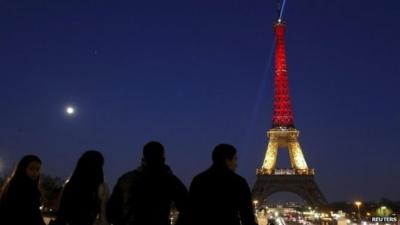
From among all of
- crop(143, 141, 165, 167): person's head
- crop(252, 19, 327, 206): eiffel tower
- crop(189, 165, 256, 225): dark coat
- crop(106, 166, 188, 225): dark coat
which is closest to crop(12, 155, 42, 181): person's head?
crop(106, 166, 188, 225): dark coat

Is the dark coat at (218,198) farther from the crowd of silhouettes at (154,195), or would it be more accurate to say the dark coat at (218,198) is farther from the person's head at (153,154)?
the person's head at (153,154)

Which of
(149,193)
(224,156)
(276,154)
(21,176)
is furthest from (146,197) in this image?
(276,154)

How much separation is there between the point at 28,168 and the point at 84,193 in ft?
2.97

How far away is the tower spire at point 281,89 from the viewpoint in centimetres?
7275

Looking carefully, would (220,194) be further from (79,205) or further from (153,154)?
(79,205)

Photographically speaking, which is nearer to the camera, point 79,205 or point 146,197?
point 146,197

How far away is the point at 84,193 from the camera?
557 centimetres

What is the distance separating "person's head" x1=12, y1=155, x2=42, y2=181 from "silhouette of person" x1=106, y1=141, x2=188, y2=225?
117 cm

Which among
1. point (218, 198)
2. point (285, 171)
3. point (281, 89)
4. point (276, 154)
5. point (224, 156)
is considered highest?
point (281, 89)

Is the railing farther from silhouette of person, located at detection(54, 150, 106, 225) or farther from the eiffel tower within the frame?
silhouette of person, located at detection(54, 150, 106, 225)

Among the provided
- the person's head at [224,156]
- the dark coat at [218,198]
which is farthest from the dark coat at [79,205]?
the person's head at [224,156]

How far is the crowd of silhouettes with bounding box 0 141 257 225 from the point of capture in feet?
17.5

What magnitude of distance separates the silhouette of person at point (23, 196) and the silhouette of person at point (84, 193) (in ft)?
1.73

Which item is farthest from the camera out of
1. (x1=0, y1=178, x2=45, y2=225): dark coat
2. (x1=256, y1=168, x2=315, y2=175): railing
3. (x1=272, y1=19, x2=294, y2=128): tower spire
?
(x1=256, y1=168, x2=315, y2=175): railing
